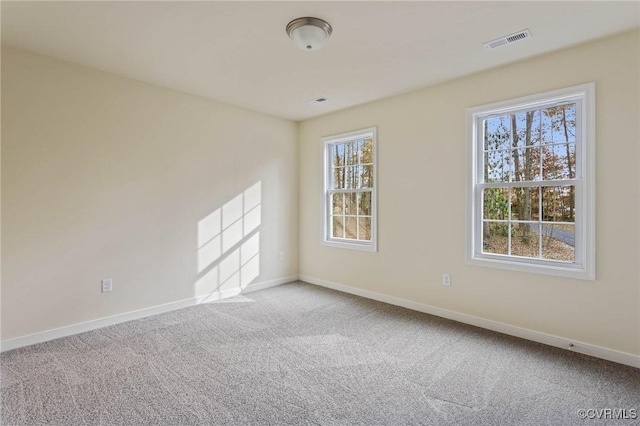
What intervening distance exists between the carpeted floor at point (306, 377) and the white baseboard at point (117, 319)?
0.09m

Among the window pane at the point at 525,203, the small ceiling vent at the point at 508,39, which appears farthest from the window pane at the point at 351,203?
the small ceiling vent at the point at 508,39

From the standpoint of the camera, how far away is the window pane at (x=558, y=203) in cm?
284

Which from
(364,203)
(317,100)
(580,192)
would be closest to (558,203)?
(580,192)

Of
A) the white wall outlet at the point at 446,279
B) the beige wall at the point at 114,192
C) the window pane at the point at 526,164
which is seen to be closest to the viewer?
the beige wall at the point at 114,192

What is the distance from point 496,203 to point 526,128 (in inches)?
29.1

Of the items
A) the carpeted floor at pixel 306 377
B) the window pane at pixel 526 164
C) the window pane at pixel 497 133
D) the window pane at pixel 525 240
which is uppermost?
the window pane at pixel 497 133

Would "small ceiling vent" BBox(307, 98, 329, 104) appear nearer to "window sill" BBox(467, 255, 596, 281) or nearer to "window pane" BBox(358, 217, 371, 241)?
"window pane" BBox(358, 217, 371, 241)

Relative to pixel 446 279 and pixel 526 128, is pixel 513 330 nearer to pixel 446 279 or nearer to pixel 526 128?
pixel 446 279

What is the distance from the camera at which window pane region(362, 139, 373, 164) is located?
439cm

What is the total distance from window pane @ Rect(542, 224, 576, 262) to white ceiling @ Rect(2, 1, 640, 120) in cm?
151

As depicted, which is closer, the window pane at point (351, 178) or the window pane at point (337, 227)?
the window pane at point (351, 178)

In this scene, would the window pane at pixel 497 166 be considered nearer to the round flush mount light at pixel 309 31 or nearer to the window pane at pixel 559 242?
the window pane at pixel 559 242

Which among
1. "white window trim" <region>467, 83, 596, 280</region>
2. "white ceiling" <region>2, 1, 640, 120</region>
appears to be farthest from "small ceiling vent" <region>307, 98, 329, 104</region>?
"white window trim" <region>467, 83, 596, 280</region>

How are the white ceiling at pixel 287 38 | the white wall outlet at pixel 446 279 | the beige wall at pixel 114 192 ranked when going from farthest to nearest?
1. the white wall outlet at pixel 446 279
2. the beige wall at pixel 114 192
3. the white ceiling at pixel 287 38
